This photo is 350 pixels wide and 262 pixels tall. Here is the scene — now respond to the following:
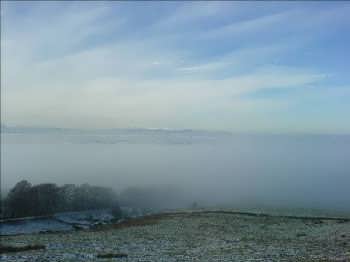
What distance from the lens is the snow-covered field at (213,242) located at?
37.0m

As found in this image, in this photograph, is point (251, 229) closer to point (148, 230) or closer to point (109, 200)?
point (148, 230)

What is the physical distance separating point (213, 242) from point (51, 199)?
57.3m

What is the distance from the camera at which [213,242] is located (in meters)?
46.2

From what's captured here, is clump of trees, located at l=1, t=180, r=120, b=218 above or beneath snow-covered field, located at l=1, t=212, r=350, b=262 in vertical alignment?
above

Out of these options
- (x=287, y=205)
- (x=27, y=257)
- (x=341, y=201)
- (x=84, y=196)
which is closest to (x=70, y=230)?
(x=27, y=257)

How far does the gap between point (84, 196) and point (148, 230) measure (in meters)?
47.3

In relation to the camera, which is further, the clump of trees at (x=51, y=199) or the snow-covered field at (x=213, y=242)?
the clump of trees at (x=51, y=199)

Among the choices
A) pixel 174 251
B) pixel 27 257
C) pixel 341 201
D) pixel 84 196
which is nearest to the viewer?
pixel 27 257

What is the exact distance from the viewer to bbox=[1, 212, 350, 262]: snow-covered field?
37000 mm

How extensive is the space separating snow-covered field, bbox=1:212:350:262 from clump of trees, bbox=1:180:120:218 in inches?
1078

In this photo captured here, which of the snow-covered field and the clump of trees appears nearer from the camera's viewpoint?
the snow-covered field

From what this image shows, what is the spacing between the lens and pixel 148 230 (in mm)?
59156

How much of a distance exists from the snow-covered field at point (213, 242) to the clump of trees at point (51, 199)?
27.4 meters

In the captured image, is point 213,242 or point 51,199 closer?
point 213,242
